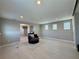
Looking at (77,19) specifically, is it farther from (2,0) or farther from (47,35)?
(47,35)

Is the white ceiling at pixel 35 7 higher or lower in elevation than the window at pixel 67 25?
higher

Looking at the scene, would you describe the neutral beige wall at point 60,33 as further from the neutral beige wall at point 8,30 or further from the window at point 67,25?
the neutral beige wall at point 8,30

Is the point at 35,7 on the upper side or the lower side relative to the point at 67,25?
upper

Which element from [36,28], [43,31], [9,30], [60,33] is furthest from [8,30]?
[60,33]

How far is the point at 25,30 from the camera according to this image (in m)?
14.1

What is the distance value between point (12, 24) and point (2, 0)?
3998 millimetres

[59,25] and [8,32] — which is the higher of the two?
[59,25]

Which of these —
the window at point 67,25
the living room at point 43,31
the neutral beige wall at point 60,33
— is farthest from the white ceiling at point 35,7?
the neutral beige wall at point 60,33

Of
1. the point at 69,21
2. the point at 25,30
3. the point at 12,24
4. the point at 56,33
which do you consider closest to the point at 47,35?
the point at 56,33

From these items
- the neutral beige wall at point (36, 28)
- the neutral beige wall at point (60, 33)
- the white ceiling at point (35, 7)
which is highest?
the white ceiling at point (35, 7)

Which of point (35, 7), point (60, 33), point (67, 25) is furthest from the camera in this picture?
point (60, 33)

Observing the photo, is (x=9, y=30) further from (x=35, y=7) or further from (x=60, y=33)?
(x=60, y=33)

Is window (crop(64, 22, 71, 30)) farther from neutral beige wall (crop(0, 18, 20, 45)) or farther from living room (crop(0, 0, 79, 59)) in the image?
neutral beige wall (crop(0, 18, 20, 45))

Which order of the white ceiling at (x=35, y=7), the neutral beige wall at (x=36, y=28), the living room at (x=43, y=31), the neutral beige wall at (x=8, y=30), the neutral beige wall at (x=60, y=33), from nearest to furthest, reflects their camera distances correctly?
the white ceiling at (x=35, y=7) < the living room at (x=43, y=31) < the neutral beige wall at (x=8, y=30) < the neutral beige wall at (x=60, y=33) < the neutral beige wall at (x=36, y=28)
